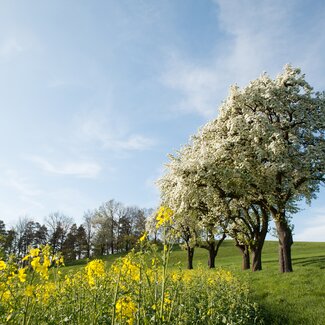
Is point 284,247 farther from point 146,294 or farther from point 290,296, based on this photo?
point 146,294

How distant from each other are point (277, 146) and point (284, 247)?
6946mm

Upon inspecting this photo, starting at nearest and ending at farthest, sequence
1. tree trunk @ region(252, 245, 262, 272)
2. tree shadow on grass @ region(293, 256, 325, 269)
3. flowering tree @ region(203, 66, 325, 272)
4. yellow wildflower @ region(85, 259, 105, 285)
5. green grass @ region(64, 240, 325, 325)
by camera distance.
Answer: yellow wildflower @ region(85, 259, 105, 285) < green grass @ region(64, 240, 325, 325) < flowering tree @ region(203, 66, 325, 272) < tree shadow on grass @ region(293, 256, 325, 269) < tree trunk @ region(252, 245, 262, 272)

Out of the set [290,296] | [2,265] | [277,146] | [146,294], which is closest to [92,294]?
[146,294]

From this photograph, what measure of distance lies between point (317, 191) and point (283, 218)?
3.94 m

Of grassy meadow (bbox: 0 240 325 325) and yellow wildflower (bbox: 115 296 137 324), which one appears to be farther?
grassy meadow (bbox: 0 240 325 325)

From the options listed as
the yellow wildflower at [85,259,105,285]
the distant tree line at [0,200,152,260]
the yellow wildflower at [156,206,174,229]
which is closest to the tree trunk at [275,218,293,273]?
the yellow wildflower at [85,259,105,285]

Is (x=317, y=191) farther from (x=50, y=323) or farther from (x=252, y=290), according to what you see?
(x=50, y=323)

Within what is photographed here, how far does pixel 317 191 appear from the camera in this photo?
2666 cm

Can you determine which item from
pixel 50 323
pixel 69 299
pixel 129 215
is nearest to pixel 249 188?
pixel 69 299

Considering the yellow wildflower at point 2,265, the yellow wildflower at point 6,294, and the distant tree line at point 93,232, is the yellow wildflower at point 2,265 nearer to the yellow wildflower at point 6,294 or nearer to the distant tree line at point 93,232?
the yellow wildflower at point 6,294

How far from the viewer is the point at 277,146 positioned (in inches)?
936

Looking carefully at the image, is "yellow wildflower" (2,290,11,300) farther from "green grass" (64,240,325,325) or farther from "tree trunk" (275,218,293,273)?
"tree trunk" (275,218,293,273)

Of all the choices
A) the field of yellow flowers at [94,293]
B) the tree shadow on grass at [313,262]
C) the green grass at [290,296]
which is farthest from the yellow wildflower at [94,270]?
the tree shadow on grass at [313,262]

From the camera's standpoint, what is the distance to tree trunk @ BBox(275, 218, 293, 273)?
80.1 ft
